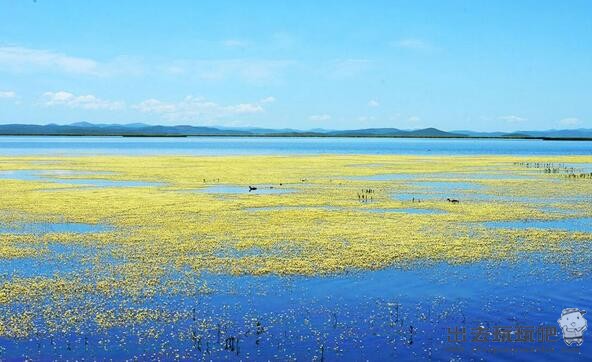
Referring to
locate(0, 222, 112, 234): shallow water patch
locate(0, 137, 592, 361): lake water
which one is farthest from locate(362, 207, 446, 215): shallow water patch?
locate(0, 222, 112, 234): shallow water patch

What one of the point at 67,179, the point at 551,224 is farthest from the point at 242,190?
the point at 551,224

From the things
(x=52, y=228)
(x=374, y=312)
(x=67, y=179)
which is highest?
(x=67, y=179)

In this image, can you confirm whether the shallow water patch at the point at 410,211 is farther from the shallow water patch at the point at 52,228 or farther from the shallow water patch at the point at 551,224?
the shallow water patch at the point at 52,228

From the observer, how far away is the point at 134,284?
13.2 meters

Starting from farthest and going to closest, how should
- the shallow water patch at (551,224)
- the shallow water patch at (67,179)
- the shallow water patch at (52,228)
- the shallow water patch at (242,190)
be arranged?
the shallow water patch at (67,179) → the shallow water patch at (242,190) → the shallow water patch at (551,224) → the shallow water patch at (52,228)

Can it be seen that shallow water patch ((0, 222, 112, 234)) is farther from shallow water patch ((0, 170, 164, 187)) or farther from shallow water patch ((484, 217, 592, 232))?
shallow water patch ((0, 170, 164, 187))

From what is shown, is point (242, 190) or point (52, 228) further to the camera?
point (242, 190)

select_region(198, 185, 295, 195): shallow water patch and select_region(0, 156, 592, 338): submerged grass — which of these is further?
select_region(198, 185, 295, 195): shallow water patch

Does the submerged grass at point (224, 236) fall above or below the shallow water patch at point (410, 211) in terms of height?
below

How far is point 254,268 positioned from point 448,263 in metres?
→ 5.02

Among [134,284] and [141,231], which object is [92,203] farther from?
[134,284]

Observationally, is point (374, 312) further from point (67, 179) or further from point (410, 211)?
point (67, 179)

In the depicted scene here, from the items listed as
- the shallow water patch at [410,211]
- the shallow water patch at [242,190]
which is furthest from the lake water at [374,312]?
the shallow water patch at [242,190]

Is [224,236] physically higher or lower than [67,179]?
lower
